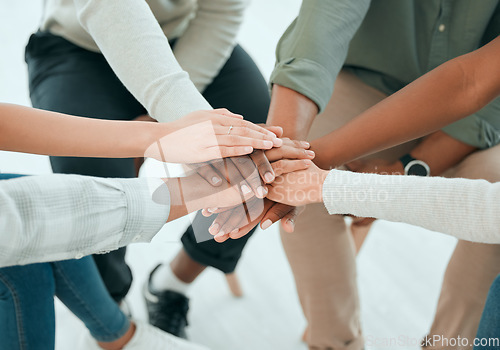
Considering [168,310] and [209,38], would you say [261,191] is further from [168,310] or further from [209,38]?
[168,310]

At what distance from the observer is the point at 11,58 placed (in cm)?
90

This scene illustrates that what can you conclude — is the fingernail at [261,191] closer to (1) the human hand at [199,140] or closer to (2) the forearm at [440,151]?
(1) the human hand at [199,140]

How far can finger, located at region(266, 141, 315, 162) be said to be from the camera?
19.4 inches

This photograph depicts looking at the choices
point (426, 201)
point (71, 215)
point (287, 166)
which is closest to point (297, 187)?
point (287, 166)

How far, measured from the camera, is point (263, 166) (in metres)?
0.48

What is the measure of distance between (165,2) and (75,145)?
0.23 m

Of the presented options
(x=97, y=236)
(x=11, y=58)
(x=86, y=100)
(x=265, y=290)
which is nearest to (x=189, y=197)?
(x=97, y=236)

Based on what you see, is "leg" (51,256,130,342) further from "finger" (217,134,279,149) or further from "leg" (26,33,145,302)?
"finger" (217,134,279,149)

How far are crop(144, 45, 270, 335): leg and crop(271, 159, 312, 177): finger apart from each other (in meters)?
0.10

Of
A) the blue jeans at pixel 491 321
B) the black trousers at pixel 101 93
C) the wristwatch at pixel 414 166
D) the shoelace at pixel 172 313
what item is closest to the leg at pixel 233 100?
the black trousers at pixel 101 93

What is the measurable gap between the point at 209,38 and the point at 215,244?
34cm

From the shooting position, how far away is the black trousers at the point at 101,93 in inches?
23.2

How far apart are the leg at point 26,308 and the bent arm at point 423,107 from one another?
0.40m

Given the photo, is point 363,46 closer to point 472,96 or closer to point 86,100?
point 472,96
